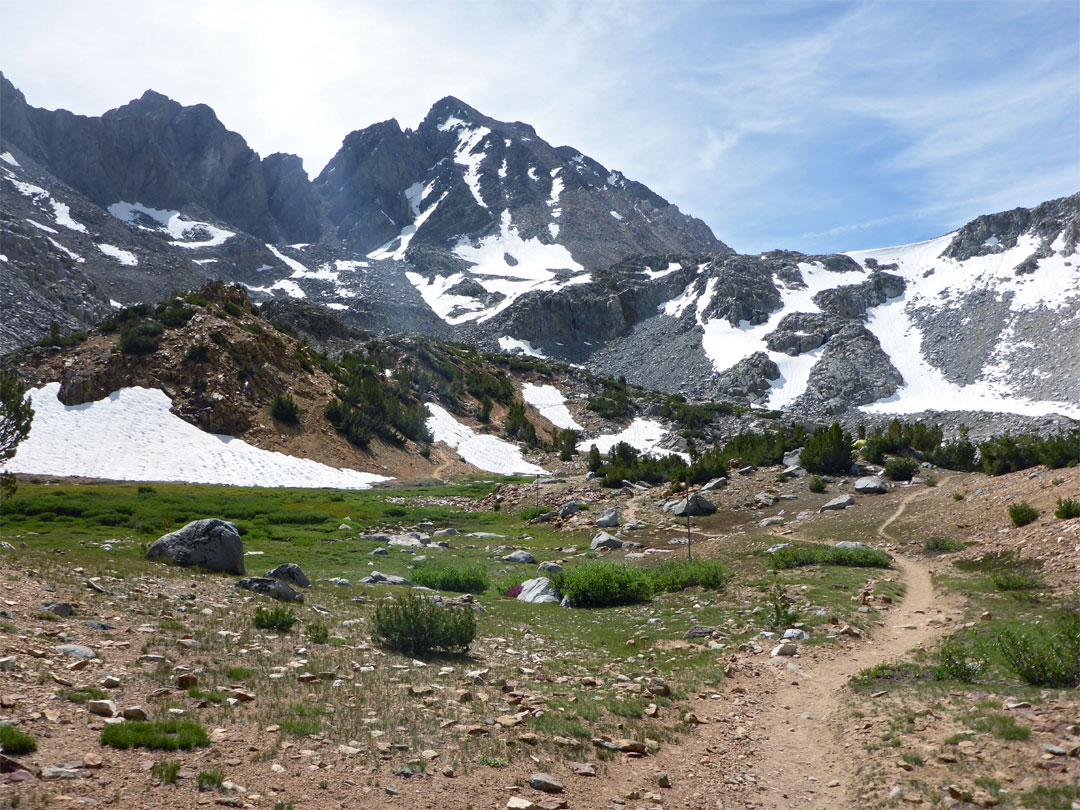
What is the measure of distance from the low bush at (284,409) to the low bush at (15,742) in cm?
5367

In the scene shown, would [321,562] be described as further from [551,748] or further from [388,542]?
[551,748]

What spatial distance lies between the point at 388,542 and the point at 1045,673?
2447cm

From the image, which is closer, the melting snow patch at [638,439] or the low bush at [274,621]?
the low bush at [274,621]

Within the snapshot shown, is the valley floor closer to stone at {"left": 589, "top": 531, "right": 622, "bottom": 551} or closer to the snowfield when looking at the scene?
stone at {"left": 589, "top": 531, "right": 622, "bottom": 551}

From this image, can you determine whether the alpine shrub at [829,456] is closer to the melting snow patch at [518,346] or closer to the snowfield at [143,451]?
the snowfield at [143,451]

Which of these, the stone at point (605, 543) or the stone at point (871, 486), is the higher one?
the stone at point (871, 486)

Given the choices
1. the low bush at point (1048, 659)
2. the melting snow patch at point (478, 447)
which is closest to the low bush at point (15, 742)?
the low bush at point (1048, 659)

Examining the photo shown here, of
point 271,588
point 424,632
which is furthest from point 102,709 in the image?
point 271,588

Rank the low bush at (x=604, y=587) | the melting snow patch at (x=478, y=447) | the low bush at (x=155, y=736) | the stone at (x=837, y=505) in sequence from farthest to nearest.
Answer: the melting snow patch at (x=478, y=447) < the stone at (x=837, y=505) < the low bush at (x=604, y=587) < the low bush at (x=155, y=736)

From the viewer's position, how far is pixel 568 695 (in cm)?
995

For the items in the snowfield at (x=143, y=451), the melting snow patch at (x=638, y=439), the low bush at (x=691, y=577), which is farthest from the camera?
the melting snow patch at (x=638, y=439)

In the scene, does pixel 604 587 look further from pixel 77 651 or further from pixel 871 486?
pixel 871 486

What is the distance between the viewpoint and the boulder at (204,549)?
55.2 feet

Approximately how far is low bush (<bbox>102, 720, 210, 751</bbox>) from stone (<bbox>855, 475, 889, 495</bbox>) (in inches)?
1319
